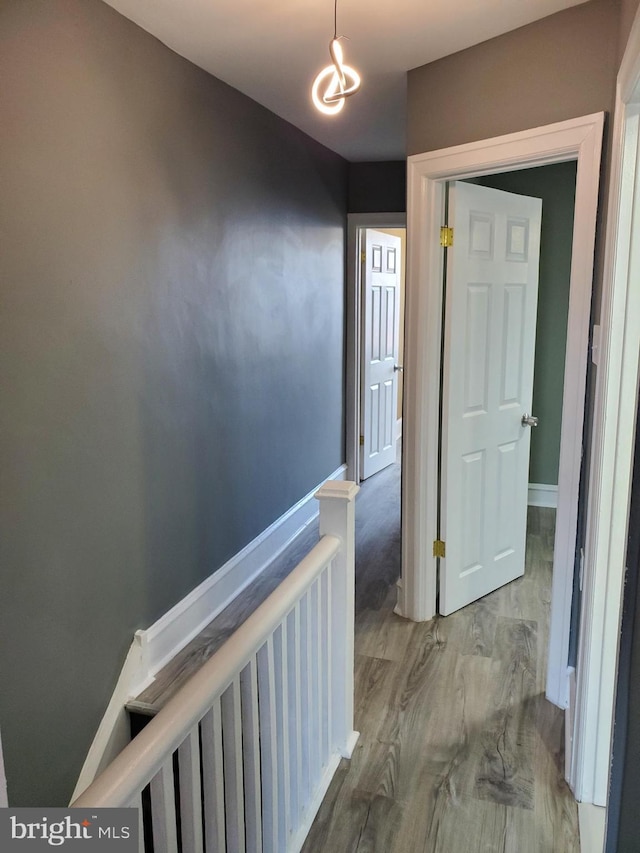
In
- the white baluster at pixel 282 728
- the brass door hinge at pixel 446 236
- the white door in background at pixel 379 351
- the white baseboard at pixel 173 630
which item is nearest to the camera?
the white baluster at pixel 282 728

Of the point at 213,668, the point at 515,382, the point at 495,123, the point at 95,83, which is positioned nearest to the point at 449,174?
the point at 495,123

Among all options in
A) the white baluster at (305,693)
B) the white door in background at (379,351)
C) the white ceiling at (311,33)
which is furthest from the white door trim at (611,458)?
the white door in background at (379,351)

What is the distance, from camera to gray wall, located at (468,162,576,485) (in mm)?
4340

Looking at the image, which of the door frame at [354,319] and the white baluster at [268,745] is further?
the door frame at [354,319]

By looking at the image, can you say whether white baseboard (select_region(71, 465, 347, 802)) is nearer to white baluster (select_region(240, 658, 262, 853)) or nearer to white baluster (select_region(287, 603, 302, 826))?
white baluster (select_region(287, 603, 302, 826))

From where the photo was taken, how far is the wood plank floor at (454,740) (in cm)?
188

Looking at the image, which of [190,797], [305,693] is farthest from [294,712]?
[190,797]

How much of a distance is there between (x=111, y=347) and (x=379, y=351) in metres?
3.46

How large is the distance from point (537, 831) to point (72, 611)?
1.54m

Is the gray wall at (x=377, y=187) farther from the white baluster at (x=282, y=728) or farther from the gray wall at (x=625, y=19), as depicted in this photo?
the white baluster at (x=282, y=728)

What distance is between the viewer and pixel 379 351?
5477 mm

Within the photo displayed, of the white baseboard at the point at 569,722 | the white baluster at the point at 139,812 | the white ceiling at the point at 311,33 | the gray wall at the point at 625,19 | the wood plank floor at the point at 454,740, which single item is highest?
the white ceiling at the point at 311,33

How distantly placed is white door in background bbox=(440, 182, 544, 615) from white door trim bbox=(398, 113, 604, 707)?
7cm

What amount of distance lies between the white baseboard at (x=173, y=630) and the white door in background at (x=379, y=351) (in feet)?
5.08
